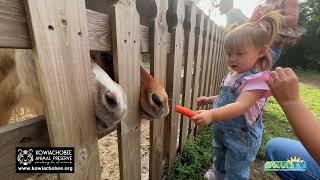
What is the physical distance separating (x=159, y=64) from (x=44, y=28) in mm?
1253

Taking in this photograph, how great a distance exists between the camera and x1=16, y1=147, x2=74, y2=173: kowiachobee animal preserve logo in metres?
1.08

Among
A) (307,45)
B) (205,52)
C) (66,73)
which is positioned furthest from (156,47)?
(307,45)

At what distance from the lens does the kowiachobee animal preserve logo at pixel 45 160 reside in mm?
1076

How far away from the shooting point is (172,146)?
292cm

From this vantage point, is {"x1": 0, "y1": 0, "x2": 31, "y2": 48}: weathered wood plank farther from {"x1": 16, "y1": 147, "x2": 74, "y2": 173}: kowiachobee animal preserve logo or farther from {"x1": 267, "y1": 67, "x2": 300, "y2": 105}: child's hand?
{"x1": 267, "y1": 67, "x2": 300, "y2": 105}: child's hand

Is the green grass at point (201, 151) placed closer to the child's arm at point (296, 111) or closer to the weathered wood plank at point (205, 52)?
the weathered wood plank at point (205, 52)

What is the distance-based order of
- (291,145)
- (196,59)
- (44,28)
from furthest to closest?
(196,59), (291,145), (44,28)

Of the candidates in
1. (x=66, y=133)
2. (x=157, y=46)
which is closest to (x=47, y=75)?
(x=66, y=133)

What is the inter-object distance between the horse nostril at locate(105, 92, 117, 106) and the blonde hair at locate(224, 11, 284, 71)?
131 cm

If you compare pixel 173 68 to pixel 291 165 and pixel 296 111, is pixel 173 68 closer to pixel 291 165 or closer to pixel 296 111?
pixel 291 165

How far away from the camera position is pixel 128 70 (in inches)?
63.5

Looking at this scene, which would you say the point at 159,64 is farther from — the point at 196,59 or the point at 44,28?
the point at 196,59

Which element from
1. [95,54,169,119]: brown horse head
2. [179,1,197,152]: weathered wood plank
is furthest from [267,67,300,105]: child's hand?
[179,1,197,152]: weathered wood plank

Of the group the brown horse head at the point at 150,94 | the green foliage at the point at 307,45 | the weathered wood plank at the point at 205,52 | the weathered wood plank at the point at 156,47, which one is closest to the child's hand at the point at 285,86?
the brown horse head at the point at 150,94
